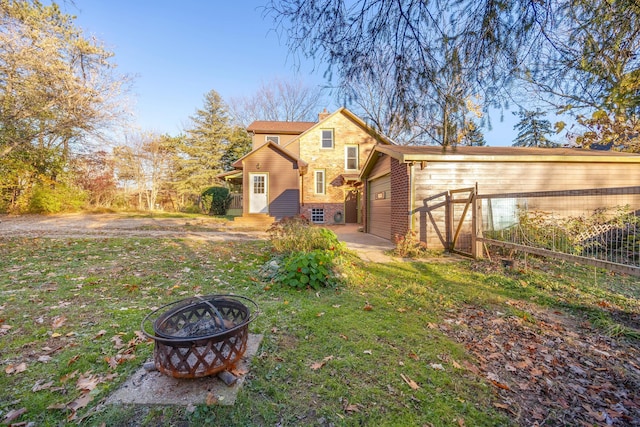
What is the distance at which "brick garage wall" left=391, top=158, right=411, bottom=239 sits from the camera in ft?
25.5

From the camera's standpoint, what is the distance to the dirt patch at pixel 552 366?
6.42ft

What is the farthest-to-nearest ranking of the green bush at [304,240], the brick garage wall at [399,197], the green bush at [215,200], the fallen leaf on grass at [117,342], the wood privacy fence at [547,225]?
the green bush at [215,200] → the brick garage wall at [399,197] → the green bush at [304,240] → the wood privacy fence at [547,225] → the fallen leaf on grass at [117,342]

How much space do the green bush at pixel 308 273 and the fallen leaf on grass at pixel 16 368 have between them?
2.83 m

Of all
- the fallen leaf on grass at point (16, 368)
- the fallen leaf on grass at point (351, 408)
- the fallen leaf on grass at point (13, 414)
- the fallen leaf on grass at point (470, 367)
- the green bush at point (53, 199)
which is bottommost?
the fallen leaf on grass at point (470, 367)

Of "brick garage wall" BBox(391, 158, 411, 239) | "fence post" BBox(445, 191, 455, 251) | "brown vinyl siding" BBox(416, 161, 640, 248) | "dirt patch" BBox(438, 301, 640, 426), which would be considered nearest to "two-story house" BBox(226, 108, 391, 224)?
Result: "brick garage wall" BBox(391, 158, 411, 239)

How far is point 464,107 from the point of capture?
A: 2676 millimetres

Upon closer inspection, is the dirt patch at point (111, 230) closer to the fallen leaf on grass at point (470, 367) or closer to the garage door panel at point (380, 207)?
the garage door panel at point (380, 207)

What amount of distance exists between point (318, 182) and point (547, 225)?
11.6 m

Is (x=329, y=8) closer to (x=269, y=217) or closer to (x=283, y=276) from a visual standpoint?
(x=283, y=276)

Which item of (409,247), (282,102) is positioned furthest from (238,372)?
(282,102)

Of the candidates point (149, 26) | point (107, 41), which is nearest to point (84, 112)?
point (107, 41)

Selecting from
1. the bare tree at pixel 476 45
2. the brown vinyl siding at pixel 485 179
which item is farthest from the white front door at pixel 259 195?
the bare tree at pixel 476 45

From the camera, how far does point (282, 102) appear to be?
25.0 meters

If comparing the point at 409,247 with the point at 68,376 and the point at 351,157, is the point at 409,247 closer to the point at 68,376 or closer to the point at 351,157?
the point at 68,376
